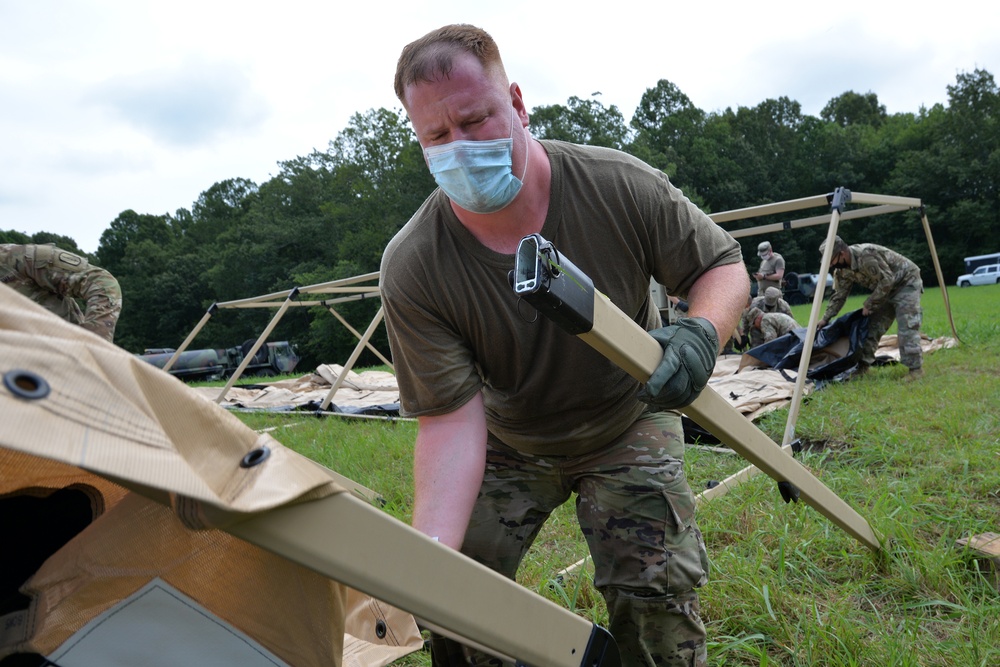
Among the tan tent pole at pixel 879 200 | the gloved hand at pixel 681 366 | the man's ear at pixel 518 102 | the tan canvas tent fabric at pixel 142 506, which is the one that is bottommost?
the tan tent pole at pixel 879 200

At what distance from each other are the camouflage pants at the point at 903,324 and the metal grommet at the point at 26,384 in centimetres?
690

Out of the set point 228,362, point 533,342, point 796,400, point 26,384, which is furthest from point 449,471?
point 228,362

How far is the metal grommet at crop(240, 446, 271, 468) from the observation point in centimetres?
76

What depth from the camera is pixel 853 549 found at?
265 centimetres

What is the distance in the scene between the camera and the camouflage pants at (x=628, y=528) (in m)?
1.72

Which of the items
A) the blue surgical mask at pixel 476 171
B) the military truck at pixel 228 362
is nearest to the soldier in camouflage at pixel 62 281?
the blue surgical mask at pixel 476 171

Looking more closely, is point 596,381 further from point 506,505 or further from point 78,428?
point 78,428

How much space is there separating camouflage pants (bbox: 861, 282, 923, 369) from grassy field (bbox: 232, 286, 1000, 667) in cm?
128

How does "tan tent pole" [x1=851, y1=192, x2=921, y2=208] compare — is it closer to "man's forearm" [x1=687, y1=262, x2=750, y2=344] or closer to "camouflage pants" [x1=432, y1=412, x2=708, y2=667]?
"man's forearm" [x1=687, y1=262, x2=750, y2=344]

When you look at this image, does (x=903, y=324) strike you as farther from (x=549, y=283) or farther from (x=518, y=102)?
(x=549, y=283)

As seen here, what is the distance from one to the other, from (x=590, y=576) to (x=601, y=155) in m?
1.54

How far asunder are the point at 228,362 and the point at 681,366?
20013 mm

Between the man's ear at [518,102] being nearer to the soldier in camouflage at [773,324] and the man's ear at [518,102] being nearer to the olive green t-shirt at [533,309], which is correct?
the olive green t-shirt at [533,309]

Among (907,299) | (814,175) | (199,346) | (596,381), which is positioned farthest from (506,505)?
(814,175)
